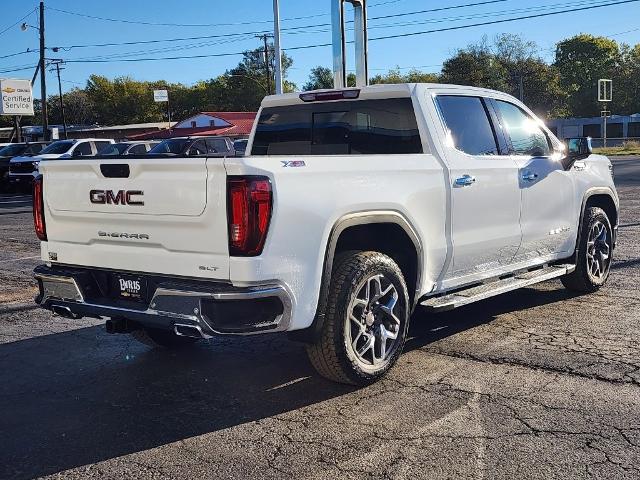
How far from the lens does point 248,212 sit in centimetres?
414

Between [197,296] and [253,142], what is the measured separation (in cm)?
290

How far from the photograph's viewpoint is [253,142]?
22.3 feet

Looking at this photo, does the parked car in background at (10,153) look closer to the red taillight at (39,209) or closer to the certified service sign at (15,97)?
the certified service sign at (15,97)

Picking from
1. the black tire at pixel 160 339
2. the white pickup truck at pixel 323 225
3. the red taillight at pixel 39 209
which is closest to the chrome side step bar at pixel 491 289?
the white pickup truck at pixel 323 225

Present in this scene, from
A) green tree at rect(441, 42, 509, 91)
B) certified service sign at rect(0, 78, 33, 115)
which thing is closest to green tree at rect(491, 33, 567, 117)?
green tree at rect(441, 42, 509, 91)

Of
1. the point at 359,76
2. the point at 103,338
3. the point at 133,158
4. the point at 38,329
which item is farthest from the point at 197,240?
the point at 359,76

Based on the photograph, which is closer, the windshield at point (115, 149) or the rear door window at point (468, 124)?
the rear door window at point (468, 124)

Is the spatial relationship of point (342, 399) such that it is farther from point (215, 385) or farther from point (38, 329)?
point (38, 329)

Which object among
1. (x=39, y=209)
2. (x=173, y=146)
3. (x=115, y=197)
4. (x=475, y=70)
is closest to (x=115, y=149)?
(x=173, y=146)

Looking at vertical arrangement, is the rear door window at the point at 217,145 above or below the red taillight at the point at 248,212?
above

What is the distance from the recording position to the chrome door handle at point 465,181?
558 centimetres

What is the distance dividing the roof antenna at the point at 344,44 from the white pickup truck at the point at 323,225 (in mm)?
6750

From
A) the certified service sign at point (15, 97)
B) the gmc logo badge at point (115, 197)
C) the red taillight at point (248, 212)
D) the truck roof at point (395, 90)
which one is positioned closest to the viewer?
the red taillight at point (248, 212)

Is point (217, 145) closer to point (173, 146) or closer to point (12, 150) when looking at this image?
point (173, 146)
